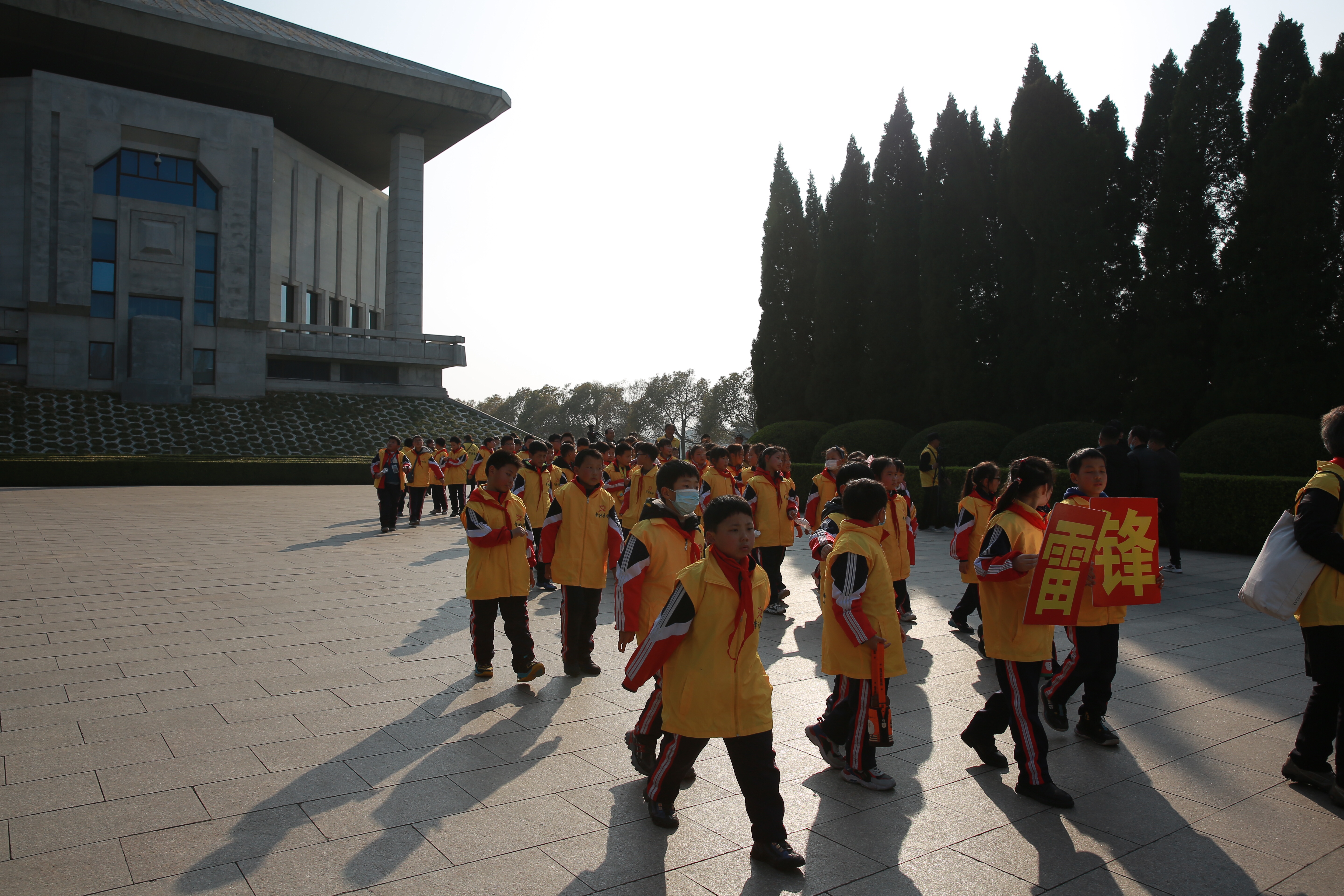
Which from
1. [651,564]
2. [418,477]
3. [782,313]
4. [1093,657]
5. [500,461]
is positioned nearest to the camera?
[651,564]

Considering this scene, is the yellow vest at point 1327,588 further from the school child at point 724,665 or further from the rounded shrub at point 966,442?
the rounded shrub at point 966,442

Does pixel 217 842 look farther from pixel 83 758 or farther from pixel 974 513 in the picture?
pixel 974 513

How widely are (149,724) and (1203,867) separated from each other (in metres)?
5.08

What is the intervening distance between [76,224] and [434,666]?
1480 inches

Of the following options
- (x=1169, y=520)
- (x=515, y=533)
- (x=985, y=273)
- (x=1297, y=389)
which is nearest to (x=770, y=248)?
(x=985, y=273)

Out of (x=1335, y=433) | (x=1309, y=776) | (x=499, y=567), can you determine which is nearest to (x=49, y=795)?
(x=499, y=567)

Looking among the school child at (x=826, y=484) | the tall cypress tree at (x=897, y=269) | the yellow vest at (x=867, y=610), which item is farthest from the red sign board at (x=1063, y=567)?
the tall cypress tree at (x=897, y=269)

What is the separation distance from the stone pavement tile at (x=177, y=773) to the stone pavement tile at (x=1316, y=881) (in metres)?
4.22

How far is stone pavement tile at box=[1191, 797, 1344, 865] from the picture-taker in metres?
3.19

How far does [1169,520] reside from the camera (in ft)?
32.2

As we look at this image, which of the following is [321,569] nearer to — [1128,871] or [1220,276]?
[1128,871]

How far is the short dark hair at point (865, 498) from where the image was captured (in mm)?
3758

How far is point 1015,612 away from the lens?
12.8ft

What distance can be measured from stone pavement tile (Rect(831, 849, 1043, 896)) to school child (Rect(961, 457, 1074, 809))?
73 cm
